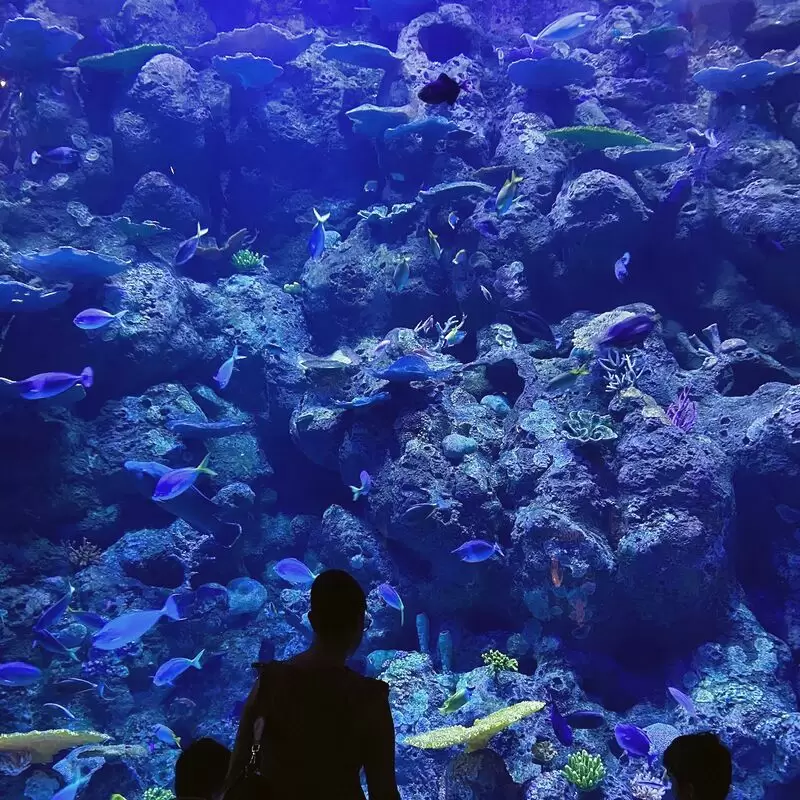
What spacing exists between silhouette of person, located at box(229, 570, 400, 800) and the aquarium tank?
3.40m

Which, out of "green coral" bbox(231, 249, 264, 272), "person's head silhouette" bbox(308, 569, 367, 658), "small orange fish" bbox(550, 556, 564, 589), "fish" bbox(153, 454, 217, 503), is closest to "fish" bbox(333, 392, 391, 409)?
"fish" bbox(153, 454, 217, 503)

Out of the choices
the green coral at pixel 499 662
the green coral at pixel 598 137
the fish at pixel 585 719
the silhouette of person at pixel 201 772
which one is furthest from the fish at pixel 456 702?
the green coral at pixel 598 137

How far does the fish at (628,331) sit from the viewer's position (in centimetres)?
522

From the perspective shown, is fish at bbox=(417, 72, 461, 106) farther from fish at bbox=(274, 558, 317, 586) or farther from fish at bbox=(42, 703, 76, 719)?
fish at bbox=(42, 703, 76, 719)

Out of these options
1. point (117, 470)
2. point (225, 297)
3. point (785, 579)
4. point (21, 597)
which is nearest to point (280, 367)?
point (225, 297)

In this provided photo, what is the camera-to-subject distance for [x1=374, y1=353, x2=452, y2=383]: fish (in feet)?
21.2

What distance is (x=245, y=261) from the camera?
1071cm

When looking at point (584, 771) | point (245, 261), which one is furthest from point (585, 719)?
point (245, 261)

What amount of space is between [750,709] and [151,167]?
12.1m

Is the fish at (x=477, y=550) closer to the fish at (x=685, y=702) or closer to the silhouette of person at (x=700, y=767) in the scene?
the fish at (x=685, y=702)

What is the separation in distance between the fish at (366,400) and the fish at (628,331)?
2580mm

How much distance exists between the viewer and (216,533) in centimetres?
764

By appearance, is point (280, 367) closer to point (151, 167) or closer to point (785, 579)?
point (151, 167)

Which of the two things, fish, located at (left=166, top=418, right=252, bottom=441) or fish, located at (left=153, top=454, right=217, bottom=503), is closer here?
fish, located at (left=153, top=454, right=217, bottom=503)
